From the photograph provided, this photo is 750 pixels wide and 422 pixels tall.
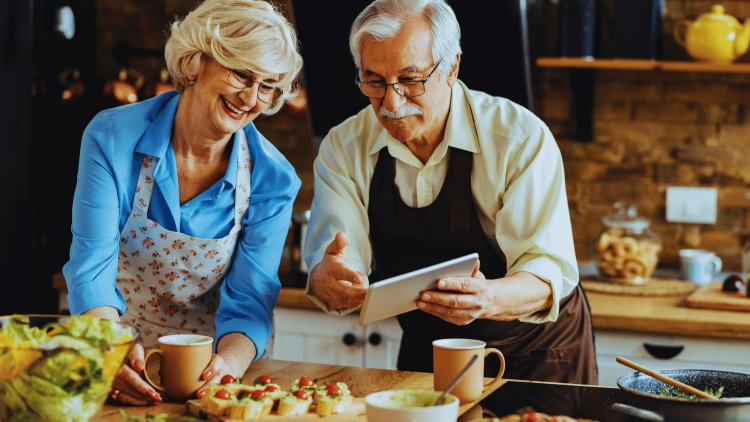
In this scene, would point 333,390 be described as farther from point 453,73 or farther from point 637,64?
point 637,64

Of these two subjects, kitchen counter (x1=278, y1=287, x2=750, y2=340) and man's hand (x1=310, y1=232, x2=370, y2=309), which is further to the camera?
kitchen counter (x1=278, y1=287, x2=750, y2=340)

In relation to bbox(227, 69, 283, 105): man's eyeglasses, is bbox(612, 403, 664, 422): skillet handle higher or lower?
lower

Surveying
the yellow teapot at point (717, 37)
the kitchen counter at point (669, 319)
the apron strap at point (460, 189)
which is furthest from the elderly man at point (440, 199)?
the yellow teapot at point (717, 37)

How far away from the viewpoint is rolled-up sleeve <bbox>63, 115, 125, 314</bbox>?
1.90 m

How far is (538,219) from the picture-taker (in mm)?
2031

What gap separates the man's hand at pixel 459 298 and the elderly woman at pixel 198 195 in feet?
1.33

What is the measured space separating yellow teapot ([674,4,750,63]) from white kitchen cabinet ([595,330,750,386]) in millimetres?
936

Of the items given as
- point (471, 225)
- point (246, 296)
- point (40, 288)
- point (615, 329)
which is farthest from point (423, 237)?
point (40, 288)

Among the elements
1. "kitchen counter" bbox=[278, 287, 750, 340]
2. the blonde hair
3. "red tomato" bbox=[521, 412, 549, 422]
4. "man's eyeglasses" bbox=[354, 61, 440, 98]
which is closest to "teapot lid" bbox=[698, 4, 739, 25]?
"kitchen counter" bbox=[278, 287, 750, 340]

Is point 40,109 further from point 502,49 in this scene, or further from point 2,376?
point 2,376

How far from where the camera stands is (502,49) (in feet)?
10.2

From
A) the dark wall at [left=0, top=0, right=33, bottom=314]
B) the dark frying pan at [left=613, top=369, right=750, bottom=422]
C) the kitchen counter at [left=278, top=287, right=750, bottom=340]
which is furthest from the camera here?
the dark wall at [left=0, top=0, right=33, bottom=314]

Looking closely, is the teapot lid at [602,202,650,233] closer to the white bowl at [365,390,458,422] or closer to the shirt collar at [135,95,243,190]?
the shirt collar at [135,95,243,190]

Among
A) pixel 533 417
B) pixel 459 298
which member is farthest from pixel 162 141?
pixel 533 417
